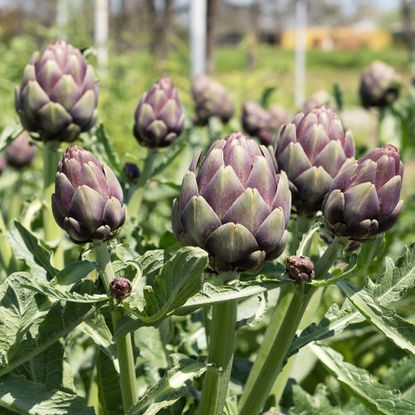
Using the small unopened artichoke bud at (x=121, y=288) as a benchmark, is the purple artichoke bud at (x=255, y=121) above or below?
below

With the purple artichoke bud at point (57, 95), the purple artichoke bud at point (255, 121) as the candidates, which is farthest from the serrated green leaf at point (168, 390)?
the purple artichoke bud at point (255, 121)

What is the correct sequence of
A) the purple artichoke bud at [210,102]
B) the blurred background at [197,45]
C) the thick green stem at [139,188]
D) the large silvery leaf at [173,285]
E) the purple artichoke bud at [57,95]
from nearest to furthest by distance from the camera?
the large silvery leaf at [173,285], the purple artichoke bud at [57,95], the thick green stem at [139,188], the purple artichoke bud at [210,102], the blurred background at [197,45]

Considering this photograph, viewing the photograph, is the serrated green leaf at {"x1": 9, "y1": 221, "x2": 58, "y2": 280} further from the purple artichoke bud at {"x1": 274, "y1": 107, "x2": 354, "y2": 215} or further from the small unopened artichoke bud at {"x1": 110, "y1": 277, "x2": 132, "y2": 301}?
the purple artichoke bud at {"x1": 274, "y1": 107, "x2": 354, "y2": 215}

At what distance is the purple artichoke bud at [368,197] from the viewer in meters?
0.61

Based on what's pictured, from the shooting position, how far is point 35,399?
645 millimetres

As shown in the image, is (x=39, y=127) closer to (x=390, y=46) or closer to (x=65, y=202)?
(x=65, y=202)

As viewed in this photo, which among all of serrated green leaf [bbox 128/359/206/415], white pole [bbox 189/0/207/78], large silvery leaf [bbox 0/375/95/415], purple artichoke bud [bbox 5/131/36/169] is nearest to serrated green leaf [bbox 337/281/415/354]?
serrated green leaf [bbox 128/359/206/415]

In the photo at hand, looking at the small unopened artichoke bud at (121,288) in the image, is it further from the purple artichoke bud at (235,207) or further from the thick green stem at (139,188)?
the thick green stem at (139,188)

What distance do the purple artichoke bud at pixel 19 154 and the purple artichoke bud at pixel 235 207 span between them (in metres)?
0.95

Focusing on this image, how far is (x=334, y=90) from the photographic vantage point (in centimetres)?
145

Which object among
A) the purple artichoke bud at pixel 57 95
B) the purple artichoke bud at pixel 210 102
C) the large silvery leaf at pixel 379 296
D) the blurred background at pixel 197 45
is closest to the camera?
the large silvery leaf at pixel 379 296

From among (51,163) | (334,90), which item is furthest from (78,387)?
(334,90)

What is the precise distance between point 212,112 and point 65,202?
102 centimetres

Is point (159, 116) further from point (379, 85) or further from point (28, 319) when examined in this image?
point (379, 85)
